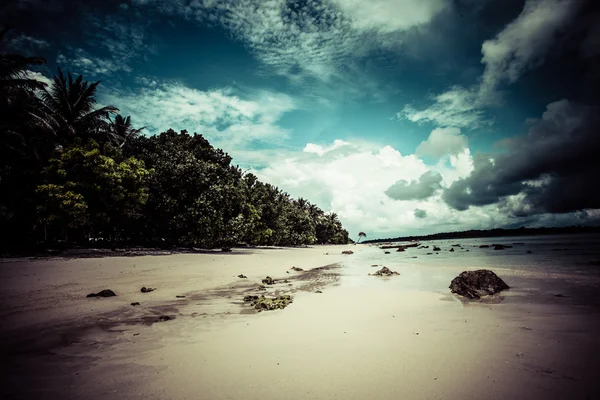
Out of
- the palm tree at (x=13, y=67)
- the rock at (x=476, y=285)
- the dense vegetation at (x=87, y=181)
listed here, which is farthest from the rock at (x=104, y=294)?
the palm tree at (x=13, y=67)

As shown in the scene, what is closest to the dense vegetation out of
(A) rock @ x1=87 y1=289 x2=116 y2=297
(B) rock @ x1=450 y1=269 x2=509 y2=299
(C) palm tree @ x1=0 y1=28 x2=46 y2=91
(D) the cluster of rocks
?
(C) palm tree @ x1=0 y1=28 x2=46 y2=91

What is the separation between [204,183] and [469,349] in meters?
21.4

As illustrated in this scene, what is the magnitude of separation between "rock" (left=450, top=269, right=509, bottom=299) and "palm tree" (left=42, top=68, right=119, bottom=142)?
30.4m

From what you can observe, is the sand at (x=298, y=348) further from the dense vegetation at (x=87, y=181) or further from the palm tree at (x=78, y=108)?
the palm tree at (x=78, y=108)

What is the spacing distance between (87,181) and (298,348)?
67.3 ft

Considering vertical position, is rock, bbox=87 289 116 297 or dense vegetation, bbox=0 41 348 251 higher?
dense vegetation, bbox=0 41 348 251

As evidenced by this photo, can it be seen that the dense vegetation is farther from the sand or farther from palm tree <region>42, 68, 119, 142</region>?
the sand

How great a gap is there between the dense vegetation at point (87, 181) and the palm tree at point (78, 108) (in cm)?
8

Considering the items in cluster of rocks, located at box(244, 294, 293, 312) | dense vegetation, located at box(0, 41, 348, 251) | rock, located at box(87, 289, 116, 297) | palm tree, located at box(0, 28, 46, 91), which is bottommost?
cluster of rocks, located at box(244, 294, 293, 312)

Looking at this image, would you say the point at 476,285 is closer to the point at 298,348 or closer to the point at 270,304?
the point at 270,304

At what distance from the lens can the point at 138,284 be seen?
906 cm

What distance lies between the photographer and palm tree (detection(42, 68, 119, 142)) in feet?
80.3

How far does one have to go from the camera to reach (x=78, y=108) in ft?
83.1

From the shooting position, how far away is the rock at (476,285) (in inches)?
296
